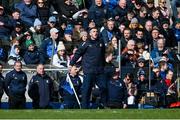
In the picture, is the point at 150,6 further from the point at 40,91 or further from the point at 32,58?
the point at 40,91

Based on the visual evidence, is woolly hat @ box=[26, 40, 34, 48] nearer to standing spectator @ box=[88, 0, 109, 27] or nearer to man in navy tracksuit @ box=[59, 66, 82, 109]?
man in navy tracksuit @ box=[59, 66, 82, 109]

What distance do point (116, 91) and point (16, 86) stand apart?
7.90 feet

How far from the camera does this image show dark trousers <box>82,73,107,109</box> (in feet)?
60.5

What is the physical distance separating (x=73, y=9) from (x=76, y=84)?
4.55 meters

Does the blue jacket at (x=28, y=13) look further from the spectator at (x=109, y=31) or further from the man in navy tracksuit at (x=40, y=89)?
the man in navy tracksuit at (x=40, y=89)

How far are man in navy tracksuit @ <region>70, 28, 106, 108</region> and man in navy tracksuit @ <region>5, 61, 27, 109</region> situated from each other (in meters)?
1.31

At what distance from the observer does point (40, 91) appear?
62.3 feet

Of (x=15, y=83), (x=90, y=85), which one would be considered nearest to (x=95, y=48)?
(x=90, y=85)

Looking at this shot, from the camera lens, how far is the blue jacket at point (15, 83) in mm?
18844

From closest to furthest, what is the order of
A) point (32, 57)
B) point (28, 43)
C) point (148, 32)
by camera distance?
point (32, 57) < point (28, 43) < point (148, 32)

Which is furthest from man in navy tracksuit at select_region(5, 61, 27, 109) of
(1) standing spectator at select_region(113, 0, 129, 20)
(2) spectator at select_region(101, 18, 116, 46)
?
(1) standing spectator at select_region(113, 0, 129, 20)

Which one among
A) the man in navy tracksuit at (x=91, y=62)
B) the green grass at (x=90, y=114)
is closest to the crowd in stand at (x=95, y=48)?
the man in navy tracksuit at (x=91, y=62)

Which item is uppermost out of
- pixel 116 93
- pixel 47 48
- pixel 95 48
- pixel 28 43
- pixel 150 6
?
pixel 150 6

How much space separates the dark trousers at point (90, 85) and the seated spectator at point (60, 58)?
140 centimetres
